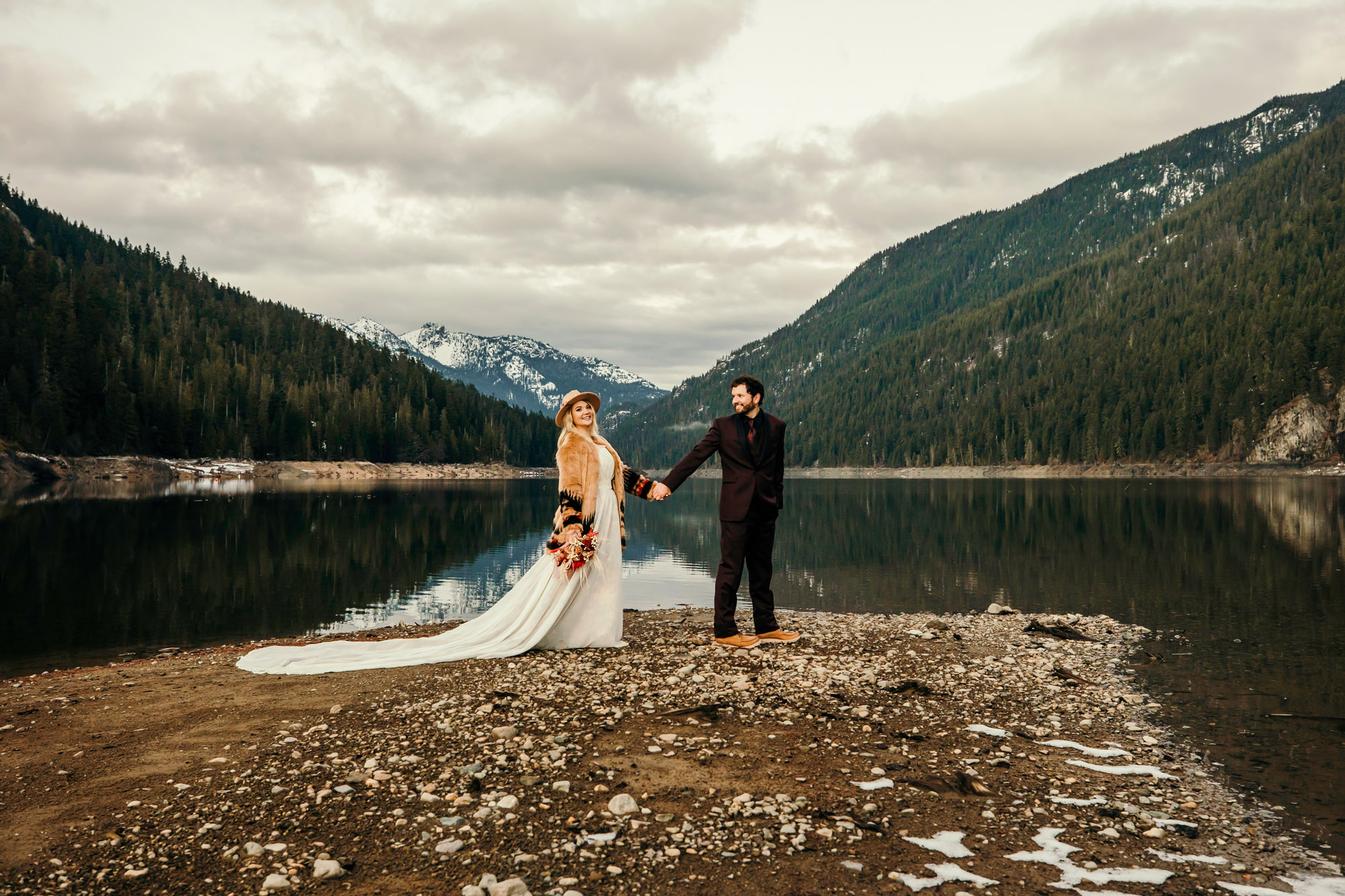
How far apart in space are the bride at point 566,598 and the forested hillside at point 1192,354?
13217 centimetres

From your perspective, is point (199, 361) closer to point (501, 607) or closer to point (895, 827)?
point (501, 607)

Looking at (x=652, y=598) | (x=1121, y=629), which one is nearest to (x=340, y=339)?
(x=652, y=598)

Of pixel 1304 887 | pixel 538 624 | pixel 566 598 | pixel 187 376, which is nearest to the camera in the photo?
pixel 1304 887

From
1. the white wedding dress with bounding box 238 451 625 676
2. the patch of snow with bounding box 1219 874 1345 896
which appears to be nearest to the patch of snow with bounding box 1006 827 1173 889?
the patch of snow with bounding box 1219 874 1345 896

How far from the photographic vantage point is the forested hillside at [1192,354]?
115500 mm

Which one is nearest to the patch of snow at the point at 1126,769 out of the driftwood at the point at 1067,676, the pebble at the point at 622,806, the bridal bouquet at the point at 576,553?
the driftwood at the point at 1067,676

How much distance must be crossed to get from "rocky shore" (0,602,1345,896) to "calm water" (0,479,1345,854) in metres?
1.33

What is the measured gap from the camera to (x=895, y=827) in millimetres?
5371

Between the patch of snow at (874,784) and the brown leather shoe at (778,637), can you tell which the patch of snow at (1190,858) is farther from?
the brown leather shoe at (778,637)

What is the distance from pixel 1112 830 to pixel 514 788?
4.47 meters

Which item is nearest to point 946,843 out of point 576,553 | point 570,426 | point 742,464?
point 576,553

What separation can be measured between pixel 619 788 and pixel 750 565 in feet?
20.3

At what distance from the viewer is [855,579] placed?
23.9 meters

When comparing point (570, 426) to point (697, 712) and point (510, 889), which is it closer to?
point (697, 712)
